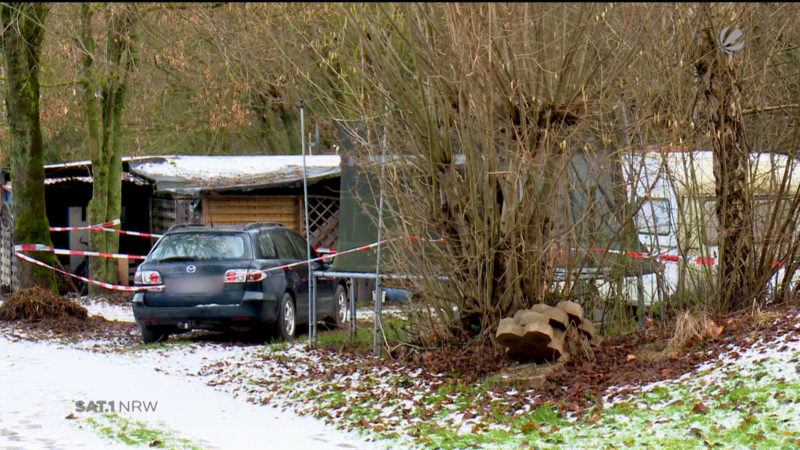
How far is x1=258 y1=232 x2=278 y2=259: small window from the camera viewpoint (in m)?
14.3

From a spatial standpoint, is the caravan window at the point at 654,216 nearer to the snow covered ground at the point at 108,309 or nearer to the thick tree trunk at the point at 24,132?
the snow covered ground at the point at 108,309

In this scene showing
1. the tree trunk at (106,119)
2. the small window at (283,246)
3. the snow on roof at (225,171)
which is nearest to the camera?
the small window at (283,246)

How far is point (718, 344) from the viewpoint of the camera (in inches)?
376

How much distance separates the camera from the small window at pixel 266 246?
14.3 meters

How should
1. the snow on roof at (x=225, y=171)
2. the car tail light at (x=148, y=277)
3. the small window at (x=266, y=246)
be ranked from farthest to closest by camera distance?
the snow on roof at (x=225, y=171), the small window at (x=266, y=246), the car tail light at (x=148, y=277)

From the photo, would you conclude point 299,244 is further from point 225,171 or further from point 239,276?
point 225,171

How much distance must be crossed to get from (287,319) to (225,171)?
38.8 ft

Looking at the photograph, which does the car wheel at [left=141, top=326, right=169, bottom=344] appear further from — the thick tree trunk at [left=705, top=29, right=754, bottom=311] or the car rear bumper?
the thick tree trunk at [left=705, top=29, right=754, bottom=311]

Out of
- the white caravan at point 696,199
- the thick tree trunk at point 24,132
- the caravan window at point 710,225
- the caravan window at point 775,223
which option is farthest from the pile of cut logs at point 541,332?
the thick tree trunk at point 24,132

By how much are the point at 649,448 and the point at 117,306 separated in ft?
48.3

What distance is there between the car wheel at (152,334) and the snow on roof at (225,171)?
889cm

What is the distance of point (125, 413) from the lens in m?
9.12

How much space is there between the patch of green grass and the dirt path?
0.08 m

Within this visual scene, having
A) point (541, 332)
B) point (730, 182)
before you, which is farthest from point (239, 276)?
point (730, 182)
